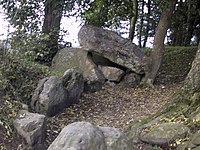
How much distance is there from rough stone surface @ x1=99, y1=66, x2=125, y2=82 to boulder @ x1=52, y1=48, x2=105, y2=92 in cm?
18

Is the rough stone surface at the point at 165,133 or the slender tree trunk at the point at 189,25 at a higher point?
the slender tree trunk at the point at 189,25

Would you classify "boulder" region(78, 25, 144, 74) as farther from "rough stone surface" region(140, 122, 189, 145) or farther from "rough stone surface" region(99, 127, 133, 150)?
"rough stone surface" region(99, 127, 133, 150)

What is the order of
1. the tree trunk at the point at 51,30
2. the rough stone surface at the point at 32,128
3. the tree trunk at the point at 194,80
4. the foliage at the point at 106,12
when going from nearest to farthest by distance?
the rough stone surface at the point at 32,128, the tree trunk at the point at 194,80, the foliage at the point at 106,12, the tree trunk at the point at 51,30

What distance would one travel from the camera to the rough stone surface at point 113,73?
794 centimetres

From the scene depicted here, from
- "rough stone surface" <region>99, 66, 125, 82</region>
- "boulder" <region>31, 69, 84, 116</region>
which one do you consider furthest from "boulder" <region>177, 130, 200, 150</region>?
"rough stone surface" <region>99, 66, 125, 82</region>

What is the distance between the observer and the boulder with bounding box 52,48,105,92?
7.34 metres

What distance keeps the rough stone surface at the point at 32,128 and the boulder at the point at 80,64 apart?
3.15m

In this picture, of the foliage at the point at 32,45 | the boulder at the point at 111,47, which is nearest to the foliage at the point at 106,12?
the boulder at the point at 111,47

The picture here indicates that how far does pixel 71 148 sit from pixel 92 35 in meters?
5.21

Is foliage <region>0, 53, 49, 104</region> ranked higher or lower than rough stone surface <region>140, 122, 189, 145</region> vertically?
higher

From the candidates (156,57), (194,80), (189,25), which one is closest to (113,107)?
(194,80)

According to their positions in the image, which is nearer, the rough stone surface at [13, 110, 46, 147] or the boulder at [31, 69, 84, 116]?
the rough stone surface at [13, 110, 46, 147]

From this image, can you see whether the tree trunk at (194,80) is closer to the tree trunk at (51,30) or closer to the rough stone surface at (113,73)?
the rough stone surface at (113,73)

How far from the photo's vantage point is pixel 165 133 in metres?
3.69
